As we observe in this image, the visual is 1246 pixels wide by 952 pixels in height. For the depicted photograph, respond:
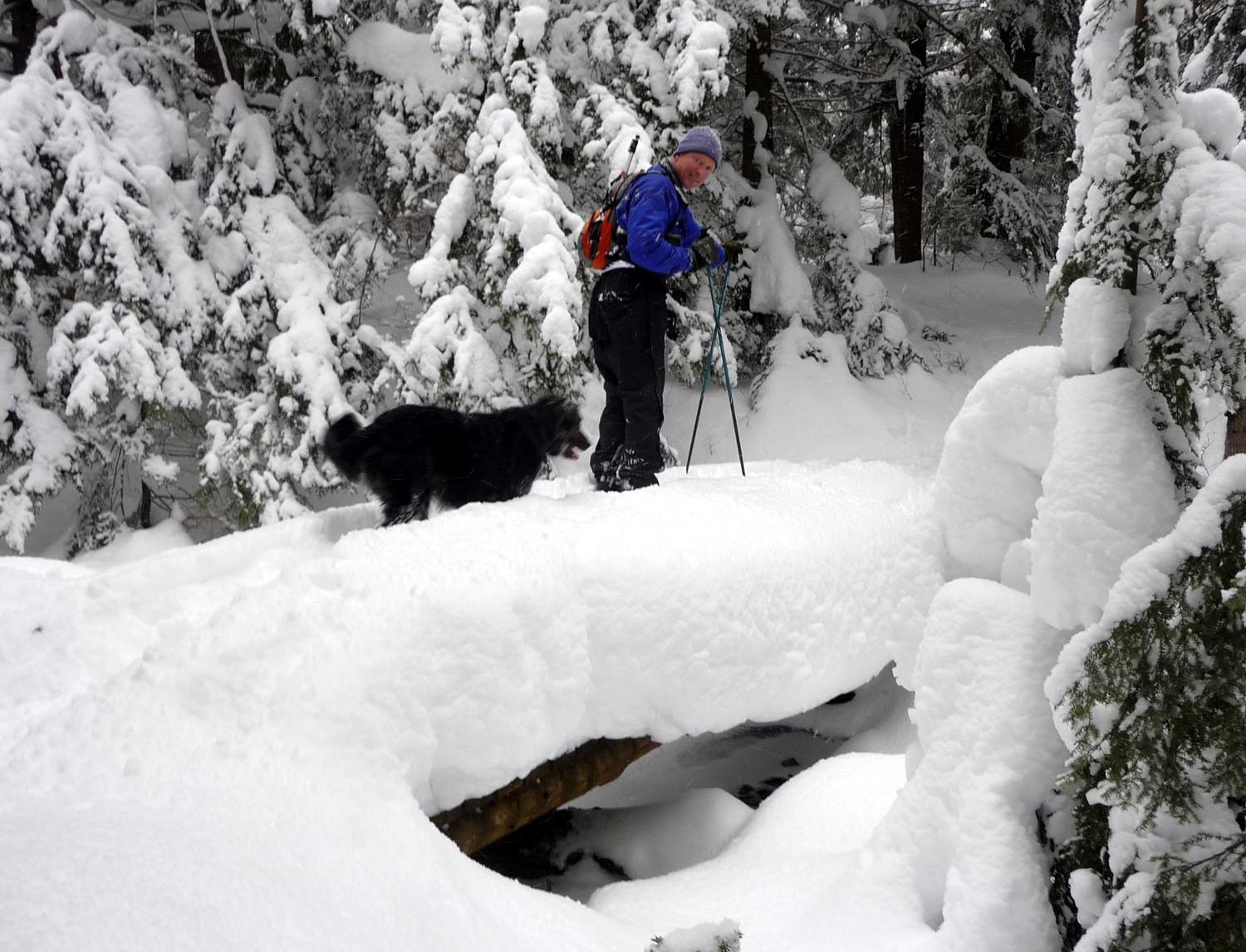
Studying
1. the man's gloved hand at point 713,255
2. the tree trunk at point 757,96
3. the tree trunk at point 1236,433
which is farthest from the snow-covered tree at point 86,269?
the tree trunk at point 1236,433

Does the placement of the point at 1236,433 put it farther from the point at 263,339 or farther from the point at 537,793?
the point at 263,339

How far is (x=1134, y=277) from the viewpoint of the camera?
1.73m

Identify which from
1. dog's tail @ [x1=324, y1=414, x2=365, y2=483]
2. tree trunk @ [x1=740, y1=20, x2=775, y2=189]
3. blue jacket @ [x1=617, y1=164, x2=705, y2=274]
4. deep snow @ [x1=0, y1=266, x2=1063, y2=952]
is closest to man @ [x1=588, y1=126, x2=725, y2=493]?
blue jacket @ [x1=617, y1=164, x2=705, y2=274]

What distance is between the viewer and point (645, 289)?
4.86 meters

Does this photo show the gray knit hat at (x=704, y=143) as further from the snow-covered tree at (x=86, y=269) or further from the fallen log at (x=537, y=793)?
the snow-covered tree at (x=86, y=269)

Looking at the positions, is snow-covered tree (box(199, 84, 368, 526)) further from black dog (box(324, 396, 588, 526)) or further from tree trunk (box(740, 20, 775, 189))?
tree trunk (box(740, 20, 775, 189))

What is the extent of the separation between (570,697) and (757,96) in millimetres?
8736

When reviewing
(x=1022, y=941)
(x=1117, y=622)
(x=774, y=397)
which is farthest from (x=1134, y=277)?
(x=774, y=397)

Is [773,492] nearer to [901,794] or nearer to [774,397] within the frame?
[901,794]

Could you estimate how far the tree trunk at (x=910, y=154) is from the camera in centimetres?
1091

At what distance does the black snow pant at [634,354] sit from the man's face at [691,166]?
0.62 meters

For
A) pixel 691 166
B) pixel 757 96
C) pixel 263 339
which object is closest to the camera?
pixel 691 166

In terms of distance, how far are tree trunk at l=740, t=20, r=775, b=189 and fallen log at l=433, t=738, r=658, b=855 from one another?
309 inches

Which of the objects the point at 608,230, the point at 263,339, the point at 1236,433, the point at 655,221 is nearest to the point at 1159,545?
the point at 1236,433
